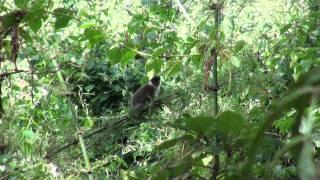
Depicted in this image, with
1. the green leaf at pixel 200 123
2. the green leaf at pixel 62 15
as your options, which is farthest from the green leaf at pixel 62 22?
the green leaf at pixel 200 123

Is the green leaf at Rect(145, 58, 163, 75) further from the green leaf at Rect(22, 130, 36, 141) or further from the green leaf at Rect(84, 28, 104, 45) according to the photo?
the green leaf at Rect(22, 130, 36, 141)

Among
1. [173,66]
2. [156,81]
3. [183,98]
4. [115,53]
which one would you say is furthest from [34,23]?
[156,81]

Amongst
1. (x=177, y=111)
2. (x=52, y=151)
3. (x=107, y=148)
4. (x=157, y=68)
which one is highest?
(x=157, y=68)

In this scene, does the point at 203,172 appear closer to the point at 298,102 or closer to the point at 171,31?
the point at 171,31

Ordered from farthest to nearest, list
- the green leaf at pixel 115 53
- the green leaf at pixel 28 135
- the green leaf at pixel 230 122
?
1. the green leaf at pixel 28 135
2. the green leaf at pixel 115 53
3. the green leaf at pixel 230 122

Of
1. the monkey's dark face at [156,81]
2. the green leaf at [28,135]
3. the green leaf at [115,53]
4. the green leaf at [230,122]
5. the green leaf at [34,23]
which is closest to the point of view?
the green leaf at [230,122]

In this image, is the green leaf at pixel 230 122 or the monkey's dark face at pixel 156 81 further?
the monkey's dark face at pixel 156 81

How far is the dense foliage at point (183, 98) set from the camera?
0.42m

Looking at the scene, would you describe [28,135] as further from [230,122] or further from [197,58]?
[230,122]

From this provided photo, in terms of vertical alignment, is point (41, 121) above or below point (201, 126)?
below

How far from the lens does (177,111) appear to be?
1.38m

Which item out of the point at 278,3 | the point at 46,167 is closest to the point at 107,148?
the point at 46,167

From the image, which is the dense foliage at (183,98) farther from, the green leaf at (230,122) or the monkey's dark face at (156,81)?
the monkey's dark face at (156,81)

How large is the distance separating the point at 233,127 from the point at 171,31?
87 cm
